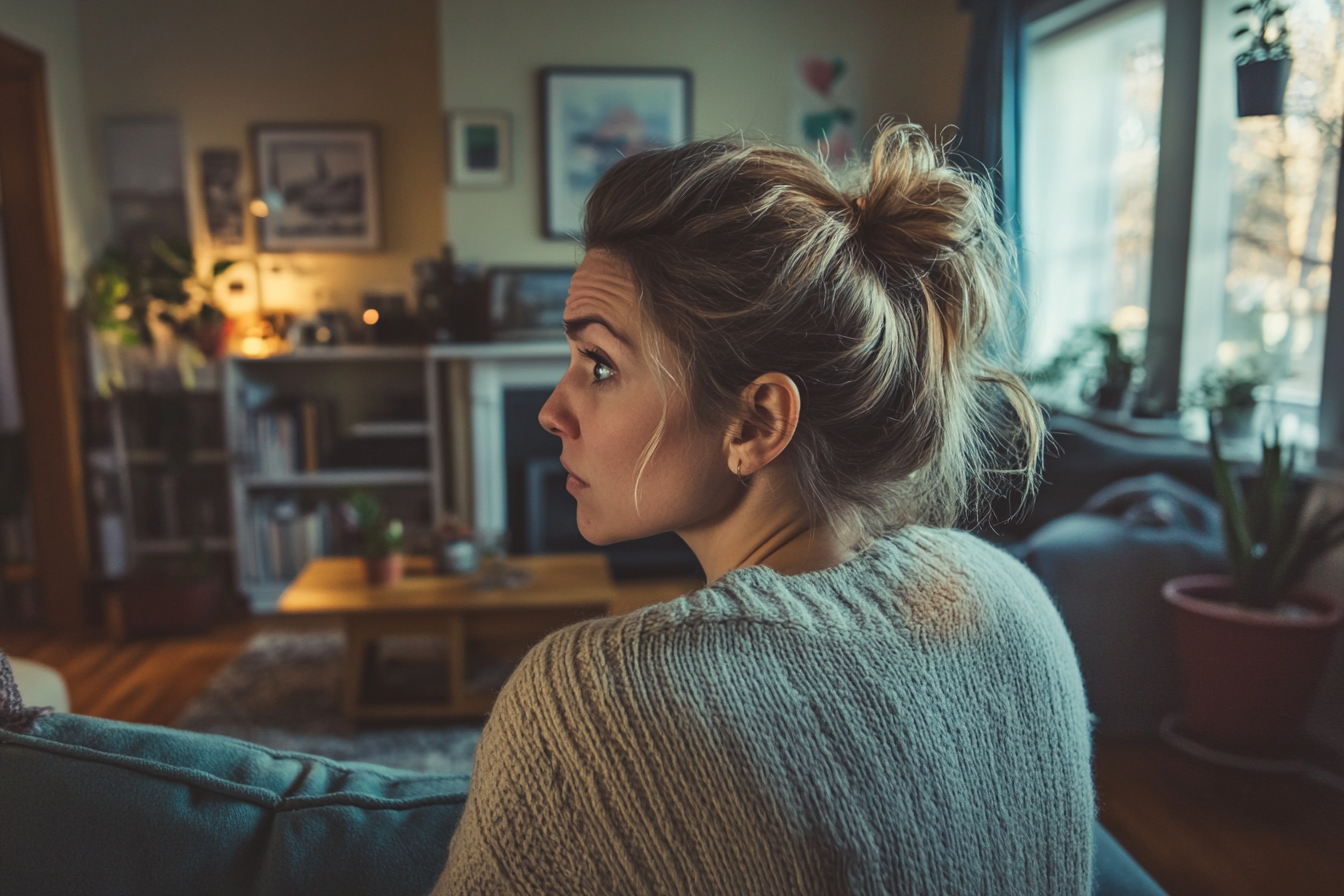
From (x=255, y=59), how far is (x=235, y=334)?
1173mm

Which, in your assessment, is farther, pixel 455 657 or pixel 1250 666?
pixel 455 657

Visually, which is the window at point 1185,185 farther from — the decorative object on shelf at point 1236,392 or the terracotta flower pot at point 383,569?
the terracotta flower pot at point 383,569

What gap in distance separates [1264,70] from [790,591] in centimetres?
196

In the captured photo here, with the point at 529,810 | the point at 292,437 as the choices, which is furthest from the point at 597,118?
the point at 529,810

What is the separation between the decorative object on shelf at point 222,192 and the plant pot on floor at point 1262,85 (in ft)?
12.2

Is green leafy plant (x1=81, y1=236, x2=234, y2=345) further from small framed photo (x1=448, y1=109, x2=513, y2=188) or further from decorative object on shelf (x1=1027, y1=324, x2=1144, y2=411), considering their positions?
decorative object on shelf (x1=1027, y1=324, x2=1144, y2=411)

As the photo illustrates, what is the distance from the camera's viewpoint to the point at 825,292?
769 mm

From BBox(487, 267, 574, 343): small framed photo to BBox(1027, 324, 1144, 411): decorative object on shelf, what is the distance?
6.30ft

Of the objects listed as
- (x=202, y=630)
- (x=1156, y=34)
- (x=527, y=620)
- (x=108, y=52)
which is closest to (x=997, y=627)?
(x=527, y=620)

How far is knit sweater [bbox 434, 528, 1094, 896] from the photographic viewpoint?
547mm

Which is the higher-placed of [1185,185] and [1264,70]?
[1264,70]

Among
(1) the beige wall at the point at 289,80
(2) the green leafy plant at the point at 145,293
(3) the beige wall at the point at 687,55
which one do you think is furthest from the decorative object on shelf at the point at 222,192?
(3) the beige wall at the point at 687,55

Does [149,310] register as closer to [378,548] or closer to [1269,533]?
[378,548]

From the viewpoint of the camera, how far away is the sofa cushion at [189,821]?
58cm
